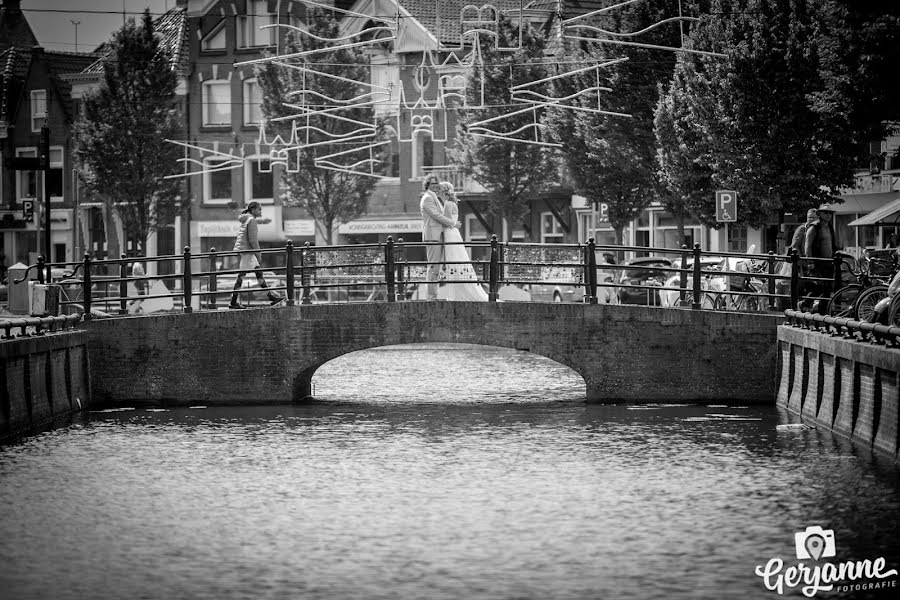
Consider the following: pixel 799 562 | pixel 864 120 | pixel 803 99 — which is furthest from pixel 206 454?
pixel 803 99

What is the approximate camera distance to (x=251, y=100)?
2574 inches

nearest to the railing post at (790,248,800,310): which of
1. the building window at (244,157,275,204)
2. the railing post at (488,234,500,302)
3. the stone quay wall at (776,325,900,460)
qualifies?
the stone quay wall at (776,325,900,460)

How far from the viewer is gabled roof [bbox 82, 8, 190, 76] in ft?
216

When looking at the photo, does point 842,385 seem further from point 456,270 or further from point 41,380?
point 41,380

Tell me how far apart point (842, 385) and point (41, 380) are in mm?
10845

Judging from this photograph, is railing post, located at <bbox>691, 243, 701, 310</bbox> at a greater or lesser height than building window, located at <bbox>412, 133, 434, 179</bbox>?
lesser

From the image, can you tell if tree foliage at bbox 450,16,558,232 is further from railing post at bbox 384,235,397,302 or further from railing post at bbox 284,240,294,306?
railing post at bbox 284,240,294,306

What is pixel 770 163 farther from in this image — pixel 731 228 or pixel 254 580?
pixel 254 580

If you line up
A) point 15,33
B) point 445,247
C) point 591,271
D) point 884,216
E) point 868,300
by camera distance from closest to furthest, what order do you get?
point 868,300 → point 591,271 → point 445,247 → point 884,216 → point 15,33

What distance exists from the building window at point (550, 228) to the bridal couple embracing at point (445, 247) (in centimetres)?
3293

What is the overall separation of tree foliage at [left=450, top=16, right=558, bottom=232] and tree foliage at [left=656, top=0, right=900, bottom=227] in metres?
13.1

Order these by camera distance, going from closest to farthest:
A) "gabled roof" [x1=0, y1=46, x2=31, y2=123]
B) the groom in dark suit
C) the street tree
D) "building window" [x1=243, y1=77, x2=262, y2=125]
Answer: the groom in dark suit → the street tree → "building window" [x1=243, y1=77, x2=262, y2=125] → "gabled roof" [x1=0, y1=46, x2=31, y2=123]

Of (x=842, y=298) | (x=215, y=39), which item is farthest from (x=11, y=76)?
(x=842, y=298)

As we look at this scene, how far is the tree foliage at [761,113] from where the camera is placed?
3412 cm
